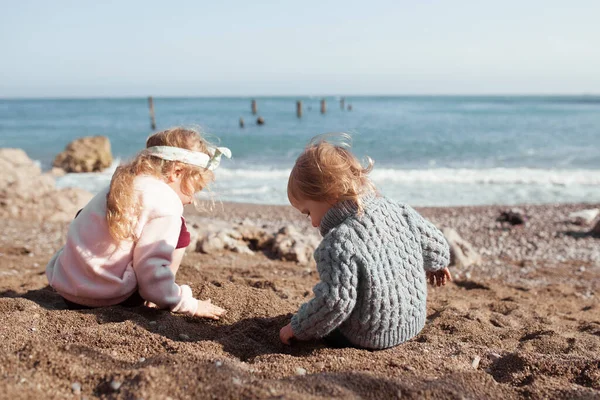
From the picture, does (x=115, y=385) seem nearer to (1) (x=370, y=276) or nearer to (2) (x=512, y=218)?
Result: (1) (x=370, y=276)

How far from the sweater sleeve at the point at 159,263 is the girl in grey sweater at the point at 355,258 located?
722 mm

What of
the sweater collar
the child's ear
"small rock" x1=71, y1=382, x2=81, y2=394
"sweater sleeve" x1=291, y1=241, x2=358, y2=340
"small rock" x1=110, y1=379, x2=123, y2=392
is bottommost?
"small rock" x1=71, y1=382, x2=81, y2=394

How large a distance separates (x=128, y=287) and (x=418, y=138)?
24.5 metres

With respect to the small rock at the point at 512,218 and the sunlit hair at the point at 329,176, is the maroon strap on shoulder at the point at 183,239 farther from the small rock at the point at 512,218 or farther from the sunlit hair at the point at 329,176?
the small rock at the point at 512,218

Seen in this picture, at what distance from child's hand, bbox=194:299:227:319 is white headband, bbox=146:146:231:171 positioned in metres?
0.85

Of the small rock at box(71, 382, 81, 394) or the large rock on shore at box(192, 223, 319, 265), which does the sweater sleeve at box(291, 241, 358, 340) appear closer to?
the small rock at box(71, 382, 81, 394)

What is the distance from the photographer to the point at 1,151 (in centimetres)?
1427

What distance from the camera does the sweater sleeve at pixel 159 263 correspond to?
9.66 feet

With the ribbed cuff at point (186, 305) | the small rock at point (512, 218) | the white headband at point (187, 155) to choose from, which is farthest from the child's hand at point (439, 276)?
the small rock at point (512, 218)

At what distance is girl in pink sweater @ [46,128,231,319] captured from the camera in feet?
9.64

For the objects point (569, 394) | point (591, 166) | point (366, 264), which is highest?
point (366, 264)

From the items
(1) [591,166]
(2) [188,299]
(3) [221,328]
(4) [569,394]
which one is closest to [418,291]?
(4) [569,394]

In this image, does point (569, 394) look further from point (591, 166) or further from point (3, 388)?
point (591, 166)

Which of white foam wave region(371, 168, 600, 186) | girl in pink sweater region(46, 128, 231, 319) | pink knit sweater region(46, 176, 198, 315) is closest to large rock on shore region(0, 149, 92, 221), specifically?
girl in pink sweater region(46, 128, 231, 319)
